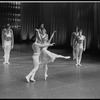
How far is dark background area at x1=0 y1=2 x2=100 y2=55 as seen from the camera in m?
17.1

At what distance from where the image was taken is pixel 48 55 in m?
7.23

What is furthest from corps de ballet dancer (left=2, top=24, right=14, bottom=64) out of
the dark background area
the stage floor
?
the dark background area

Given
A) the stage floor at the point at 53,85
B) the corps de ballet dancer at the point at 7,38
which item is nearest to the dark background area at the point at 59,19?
the corps de ballet dancer at the point at 7,38

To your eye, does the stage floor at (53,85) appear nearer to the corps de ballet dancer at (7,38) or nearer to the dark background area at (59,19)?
the corps de ballet dancer at (7,38)

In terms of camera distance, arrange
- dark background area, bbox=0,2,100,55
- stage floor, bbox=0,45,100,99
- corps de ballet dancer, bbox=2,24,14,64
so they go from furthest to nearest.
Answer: dark background area, bbox=0,2,100,55 → corps de ballet dancer, bbox=2,24,14,64 → stage floor, bbox=0,45,100,99

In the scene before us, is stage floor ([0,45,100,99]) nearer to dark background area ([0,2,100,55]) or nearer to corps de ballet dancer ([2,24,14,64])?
corps de ballet dancer ([2,24,14,64])

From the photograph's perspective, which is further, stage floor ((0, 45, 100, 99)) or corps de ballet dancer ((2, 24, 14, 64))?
corps de ballet dancer ((2, 24, 14, 64))

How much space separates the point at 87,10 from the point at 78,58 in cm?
757

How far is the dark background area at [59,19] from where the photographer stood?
17094 mm

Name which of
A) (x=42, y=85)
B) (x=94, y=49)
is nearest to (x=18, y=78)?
(x=42, y=85)

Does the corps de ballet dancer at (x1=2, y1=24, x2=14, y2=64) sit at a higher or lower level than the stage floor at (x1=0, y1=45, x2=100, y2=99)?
higher

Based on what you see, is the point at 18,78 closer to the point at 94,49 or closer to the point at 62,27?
the point at 94,49

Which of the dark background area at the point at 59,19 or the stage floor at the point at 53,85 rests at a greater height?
the dark background area at the point at 59,19

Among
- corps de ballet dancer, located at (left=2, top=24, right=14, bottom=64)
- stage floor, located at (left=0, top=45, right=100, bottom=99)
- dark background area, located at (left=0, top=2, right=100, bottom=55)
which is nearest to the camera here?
stage floor, located at (left=0, top=45, right=100, bottom=99)
